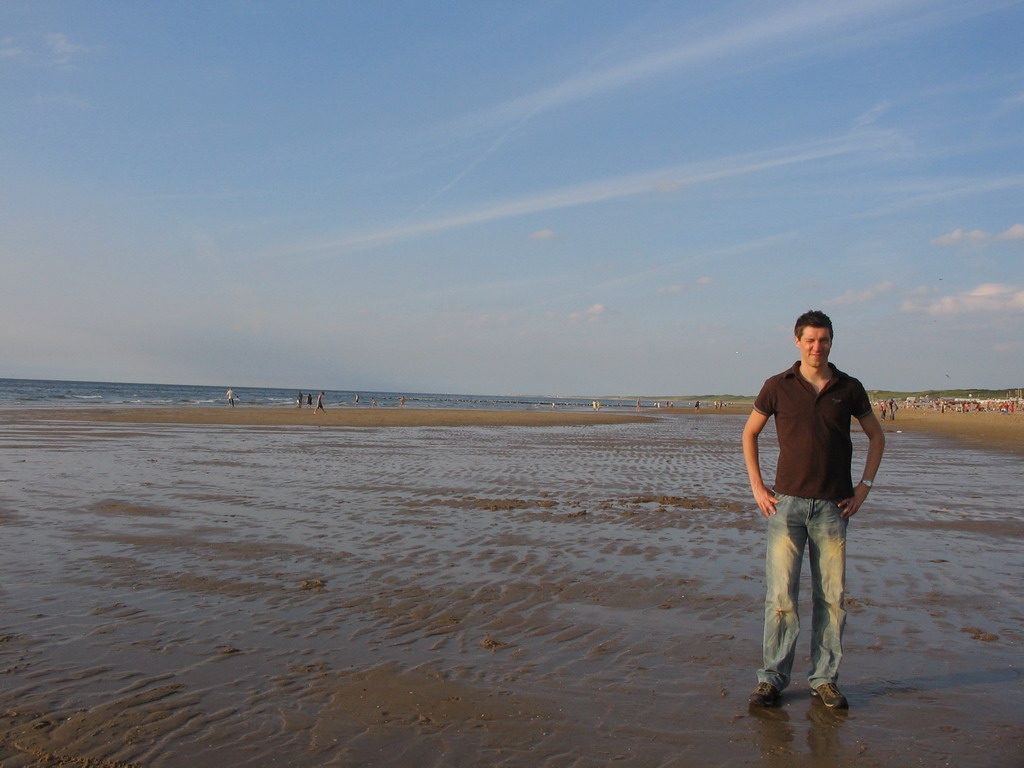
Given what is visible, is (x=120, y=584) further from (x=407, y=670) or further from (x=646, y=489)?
(x=646, y=489)

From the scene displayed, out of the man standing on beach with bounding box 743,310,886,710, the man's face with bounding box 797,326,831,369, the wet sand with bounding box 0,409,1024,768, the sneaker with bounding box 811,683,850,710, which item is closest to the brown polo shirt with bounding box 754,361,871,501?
the man standing on beach with bounding box 743,310,886,710

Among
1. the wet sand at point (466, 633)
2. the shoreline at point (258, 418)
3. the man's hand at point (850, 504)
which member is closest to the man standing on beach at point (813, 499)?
the man's hand at point (850, 504)

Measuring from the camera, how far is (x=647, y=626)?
6.20m

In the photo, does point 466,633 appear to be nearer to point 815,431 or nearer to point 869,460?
point 815,431

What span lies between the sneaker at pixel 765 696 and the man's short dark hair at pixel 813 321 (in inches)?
88.5

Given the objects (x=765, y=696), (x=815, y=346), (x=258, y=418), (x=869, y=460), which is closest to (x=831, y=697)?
(x=765, y=696)

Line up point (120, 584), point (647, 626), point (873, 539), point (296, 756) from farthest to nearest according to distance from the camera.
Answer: point (873, 539) < point (120, 584) < point (647, 626) < point (296, 756)

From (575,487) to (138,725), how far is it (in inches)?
457

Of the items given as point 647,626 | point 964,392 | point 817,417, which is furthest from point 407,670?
point 964,392

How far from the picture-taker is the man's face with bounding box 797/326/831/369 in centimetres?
485

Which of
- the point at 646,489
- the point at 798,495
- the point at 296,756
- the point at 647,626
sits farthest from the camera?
the point at 646,489

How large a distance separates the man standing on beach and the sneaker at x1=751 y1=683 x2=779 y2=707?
29mm

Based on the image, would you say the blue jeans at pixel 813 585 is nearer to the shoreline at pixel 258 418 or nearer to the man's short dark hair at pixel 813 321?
the man's short dark hair at pixel 813 321

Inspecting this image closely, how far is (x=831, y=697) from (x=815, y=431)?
163 cm
